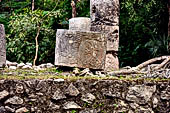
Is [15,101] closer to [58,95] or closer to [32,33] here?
[58,95]

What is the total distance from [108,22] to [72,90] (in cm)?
374

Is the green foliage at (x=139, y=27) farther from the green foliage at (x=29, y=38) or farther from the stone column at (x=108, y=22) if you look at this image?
the stone column at (x=108, y=22)

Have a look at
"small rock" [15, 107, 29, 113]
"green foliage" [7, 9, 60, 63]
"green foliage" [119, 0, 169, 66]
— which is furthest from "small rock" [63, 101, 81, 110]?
"green foliage" [7, 9, 60, 63]

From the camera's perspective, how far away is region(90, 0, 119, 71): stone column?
7.51 metres

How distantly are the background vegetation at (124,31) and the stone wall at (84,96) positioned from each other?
22.3 feet

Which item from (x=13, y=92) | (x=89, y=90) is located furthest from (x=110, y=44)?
(x=13, y=92)

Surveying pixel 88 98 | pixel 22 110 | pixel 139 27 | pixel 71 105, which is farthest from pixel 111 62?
pixel 139 27

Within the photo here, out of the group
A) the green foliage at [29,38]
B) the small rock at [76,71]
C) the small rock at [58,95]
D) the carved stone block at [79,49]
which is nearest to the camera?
the small rock at [58,95]

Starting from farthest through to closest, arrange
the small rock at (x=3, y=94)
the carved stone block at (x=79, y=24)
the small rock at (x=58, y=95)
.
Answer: the carved stone block at (x=79, y=24) < the small rock at (x=58, y=95) < the small rock at (x=3, y=94)

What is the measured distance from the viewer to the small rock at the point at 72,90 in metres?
4.18

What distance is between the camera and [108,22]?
7.63 m

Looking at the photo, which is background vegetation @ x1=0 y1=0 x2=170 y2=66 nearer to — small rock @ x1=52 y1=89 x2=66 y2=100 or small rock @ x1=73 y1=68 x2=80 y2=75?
small rock @ x1=73 y1=68 x2=80 y2=75

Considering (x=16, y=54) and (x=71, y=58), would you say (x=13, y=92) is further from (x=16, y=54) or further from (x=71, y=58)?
(x=16, y=54)

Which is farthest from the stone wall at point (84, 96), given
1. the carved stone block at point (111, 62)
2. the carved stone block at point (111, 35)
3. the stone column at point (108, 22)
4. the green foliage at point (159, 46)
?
the green foliage at point (159, 46)
